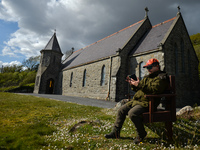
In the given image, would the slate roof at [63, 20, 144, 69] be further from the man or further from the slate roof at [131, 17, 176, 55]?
the man

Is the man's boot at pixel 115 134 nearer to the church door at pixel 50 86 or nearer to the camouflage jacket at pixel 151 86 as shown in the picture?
the camouflage jacket at pixel 151 86

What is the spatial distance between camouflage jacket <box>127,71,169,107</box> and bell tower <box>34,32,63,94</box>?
26486 millimetres

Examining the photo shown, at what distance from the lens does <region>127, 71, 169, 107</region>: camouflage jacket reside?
2.96 metres

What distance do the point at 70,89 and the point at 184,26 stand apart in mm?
19776

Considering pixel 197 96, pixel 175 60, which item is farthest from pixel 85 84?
pixel 197 96

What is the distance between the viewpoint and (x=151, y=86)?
3008 mm

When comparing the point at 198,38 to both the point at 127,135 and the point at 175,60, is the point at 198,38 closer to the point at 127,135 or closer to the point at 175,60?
the point at 175,60

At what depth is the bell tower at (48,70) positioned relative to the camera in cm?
2683

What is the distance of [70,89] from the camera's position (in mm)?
23922

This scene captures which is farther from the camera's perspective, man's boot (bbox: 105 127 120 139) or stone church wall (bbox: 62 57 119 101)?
stone church wall (bbox: 62 57 119 101)

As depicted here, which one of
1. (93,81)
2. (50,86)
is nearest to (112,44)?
(93,81)

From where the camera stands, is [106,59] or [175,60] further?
[106,59]

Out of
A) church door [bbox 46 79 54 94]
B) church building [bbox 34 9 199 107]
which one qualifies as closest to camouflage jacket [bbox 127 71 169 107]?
church building [bbox 34 9 199 107]

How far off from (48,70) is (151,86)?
27.5 meters
